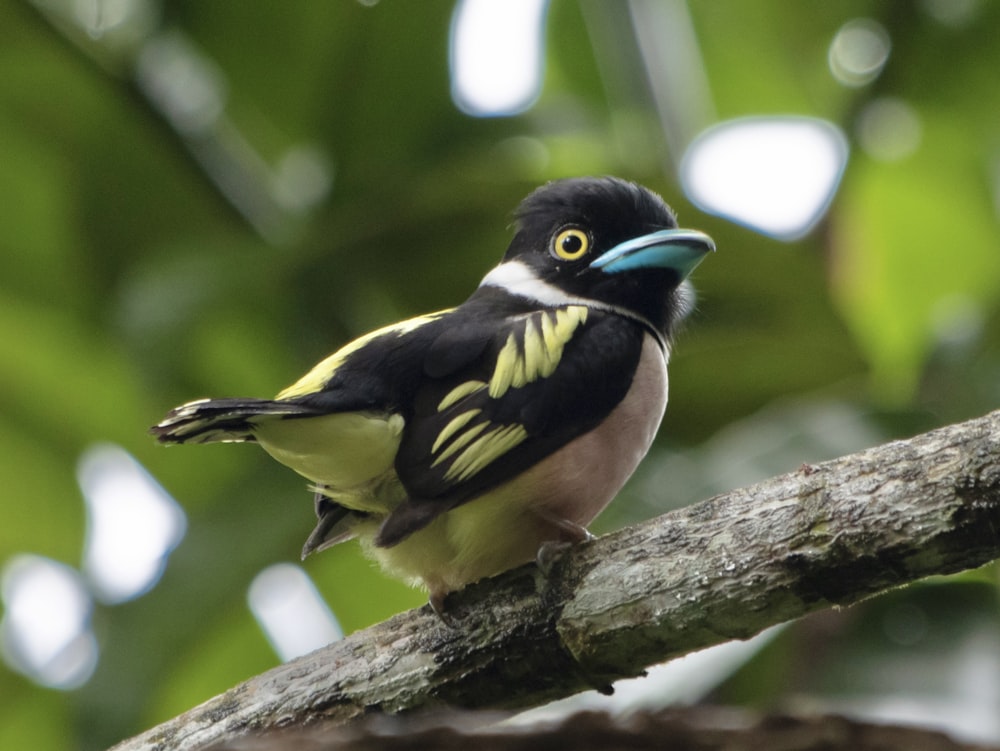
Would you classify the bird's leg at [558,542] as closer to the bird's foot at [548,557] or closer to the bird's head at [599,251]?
the bird's foot at [548,557]

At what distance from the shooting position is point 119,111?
5.39 meters

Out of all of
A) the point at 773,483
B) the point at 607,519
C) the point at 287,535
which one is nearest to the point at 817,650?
the point at 607,519

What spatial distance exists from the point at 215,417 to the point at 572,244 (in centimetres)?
118

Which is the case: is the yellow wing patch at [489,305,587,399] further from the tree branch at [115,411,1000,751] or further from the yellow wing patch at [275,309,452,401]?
the tree branch at [115,411,1000,751]

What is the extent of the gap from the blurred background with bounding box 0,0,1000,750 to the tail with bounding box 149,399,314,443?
1.92 meters

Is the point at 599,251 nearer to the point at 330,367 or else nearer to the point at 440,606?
the point at 330,367

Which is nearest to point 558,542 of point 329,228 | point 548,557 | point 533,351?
point 548,557

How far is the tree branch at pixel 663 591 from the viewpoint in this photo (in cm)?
181

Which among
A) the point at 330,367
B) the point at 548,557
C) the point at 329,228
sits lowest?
the point at 548,557

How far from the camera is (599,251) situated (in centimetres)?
321

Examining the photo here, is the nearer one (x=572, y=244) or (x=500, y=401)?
(x=500, y=401)

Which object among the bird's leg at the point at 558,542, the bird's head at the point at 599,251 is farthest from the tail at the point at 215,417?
the bird's head at the point at 599,251

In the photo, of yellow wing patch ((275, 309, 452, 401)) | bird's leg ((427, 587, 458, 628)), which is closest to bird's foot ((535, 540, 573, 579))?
bird's leg ((427, 587, 458, 628))

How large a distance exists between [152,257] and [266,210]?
2.34ft
